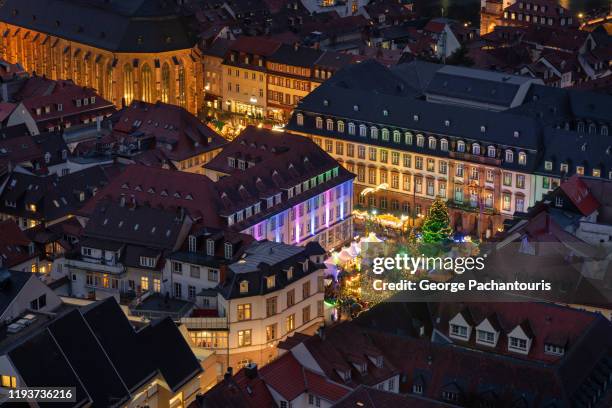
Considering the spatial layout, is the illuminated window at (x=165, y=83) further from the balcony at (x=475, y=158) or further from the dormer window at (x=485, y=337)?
the dormer window at (x=485, y=337)

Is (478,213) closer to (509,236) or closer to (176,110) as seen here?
(509,236)

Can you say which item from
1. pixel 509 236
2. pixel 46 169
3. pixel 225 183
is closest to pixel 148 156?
pixel 46 169

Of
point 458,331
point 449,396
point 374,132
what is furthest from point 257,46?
point 449,396

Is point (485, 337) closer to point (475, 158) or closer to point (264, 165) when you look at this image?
point (264, 165)

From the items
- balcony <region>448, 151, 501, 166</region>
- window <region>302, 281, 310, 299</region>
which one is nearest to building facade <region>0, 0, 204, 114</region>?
balcony <region>448, 151, 501, 166</region>

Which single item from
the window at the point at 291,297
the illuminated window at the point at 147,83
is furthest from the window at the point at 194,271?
the illuminated window at the point at 147,83

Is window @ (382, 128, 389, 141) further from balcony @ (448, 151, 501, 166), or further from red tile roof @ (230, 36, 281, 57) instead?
red tile roof @ (230, 36, 281, 57)

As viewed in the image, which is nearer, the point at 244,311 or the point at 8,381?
the point at 8,381
